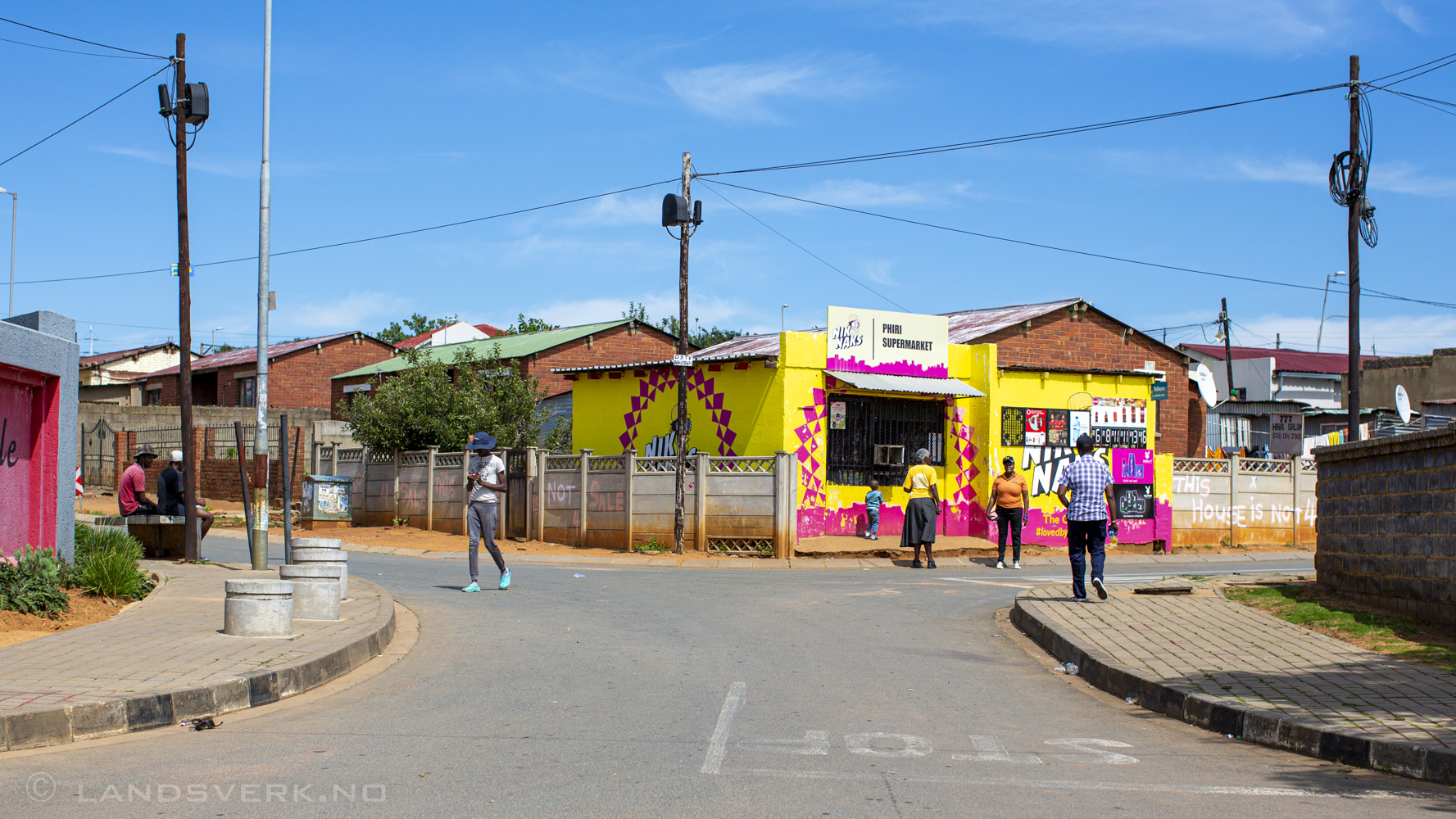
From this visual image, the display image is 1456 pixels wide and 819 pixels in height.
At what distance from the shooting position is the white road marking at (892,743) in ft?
20.8

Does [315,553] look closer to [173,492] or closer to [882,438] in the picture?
[173,492]

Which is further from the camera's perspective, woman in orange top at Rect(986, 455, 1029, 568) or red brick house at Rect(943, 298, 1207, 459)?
red brick house at Rect(943, 298, 1207, 459)

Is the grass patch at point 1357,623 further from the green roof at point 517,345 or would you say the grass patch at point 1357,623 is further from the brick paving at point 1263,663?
the green roof at point 517,345

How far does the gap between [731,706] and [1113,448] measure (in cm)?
1814

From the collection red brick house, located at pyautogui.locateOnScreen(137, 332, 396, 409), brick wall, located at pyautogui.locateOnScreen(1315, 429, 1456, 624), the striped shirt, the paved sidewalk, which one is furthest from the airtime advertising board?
red brick house, located at pyautogui.locateOnScreen(137, 332, 396, 409)

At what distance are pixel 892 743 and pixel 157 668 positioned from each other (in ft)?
16.0

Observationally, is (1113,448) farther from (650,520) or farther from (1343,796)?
(1343,796)

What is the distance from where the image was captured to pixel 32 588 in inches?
391

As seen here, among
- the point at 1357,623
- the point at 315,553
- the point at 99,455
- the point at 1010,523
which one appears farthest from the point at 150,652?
the point at 99,455

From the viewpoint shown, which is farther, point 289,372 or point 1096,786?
point 289,372

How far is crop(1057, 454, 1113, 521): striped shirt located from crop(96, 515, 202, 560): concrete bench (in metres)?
12.1

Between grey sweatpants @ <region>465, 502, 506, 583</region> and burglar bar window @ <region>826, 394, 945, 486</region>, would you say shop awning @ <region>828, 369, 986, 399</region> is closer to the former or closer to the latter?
burglar bar window @ <region>826, 394, 945, 486</region>

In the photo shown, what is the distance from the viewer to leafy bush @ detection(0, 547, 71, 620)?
9742 millimetres

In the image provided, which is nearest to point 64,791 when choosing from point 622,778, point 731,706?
point 622,778
